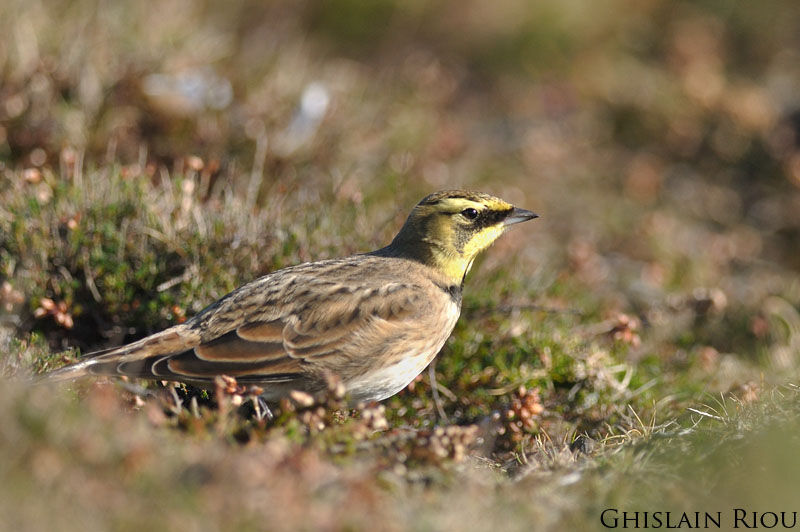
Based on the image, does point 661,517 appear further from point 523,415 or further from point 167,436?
point 167,436

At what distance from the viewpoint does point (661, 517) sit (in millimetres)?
3916

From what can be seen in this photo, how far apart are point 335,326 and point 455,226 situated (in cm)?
104

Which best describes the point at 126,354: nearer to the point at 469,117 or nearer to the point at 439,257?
the point at 439,257

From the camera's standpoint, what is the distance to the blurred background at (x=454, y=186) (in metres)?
4.04

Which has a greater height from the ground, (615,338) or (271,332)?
(271,332)

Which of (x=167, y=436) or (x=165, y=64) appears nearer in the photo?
(x=167, y=436)

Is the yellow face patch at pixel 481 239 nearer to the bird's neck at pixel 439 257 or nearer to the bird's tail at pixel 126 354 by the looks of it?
the bird's neck at pixel 439 257

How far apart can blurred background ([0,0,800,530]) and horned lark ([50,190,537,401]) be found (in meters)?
0.44

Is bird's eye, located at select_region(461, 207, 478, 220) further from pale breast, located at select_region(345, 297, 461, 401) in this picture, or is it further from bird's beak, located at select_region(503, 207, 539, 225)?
pale breast, located at select_region(345, 297, 461, 401)

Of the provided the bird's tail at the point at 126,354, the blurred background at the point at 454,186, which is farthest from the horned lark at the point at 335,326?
the blurred background at the point at 454,186

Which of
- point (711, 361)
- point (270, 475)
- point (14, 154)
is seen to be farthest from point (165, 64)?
point (270, 475)

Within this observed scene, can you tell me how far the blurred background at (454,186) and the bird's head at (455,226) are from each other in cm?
92

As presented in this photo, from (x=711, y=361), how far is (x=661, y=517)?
3.40 meters

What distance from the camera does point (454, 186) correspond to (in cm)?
894
